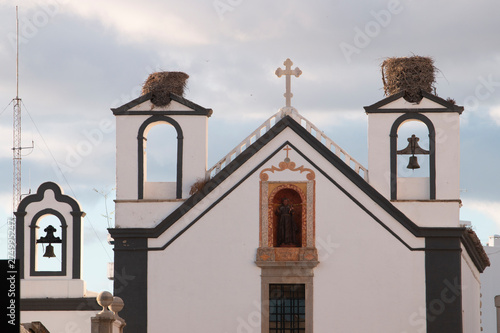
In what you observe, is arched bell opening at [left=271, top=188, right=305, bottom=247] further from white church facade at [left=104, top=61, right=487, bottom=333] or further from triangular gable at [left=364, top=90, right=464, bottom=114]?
triangular gable at [left=364, top=90, right=464, bottom=114]

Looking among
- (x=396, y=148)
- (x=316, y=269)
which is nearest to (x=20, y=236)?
(x=316, y=269)

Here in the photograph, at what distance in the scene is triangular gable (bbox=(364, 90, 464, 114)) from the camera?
1304 inches

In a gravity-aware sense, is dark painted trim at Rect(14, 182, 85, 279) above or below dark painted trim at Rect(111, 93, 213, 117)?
below

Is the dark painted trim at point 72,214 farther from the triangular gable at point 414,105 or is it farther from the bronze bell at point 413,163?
the bronze bell at point 413,163

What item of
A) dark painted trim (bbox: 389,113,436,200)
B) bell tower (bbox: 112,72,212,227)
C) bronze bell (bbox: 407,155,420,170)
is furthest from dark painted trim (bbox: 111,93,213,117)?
bronze bell (bbox: 407,155,420,170)

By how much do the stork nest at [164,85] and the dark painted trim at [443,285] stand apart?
311 inches

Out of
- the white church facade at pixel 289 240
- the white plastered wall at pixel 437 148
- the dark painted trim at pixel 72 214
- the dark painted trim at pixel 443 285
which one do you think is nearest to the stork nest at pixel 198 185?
the white church facade at pixel 289 240

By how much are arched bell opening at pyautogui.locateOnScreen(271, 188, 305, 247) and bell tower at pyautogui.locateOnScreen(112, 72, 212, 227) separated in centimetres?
218

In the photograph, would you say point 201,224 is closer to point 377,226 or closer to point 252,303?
point 252,303

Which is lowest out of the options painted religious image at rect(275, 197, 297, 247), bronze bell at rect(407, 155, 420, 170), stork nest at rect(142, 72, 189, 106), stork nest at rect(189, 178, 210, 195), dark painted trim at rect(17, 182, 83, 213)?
painted religious image at rect(275, 197, 297, 247)

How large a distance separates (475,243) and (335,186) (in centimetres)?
555

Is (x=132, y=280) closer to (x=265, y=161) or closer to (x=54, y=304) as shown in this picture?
(x=54, y=304)

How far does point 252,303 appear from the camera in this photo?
32.4 metres

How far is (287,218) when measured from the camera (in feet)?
108
